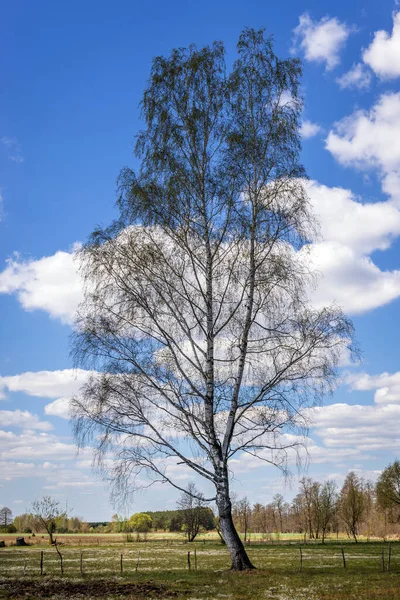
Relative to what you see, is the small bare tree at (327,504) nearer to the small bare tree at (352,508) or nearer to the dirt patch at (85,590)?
the small bare tree at (352,508)

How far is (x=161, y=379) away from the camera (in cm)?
2198

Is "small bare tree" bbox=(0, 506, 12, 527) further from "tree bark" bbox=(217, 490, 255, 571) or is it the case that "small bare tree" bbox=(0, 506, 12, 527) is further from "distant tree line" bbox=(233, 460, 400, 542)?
"tree bark" bbox=(217, 490, 255, 571)

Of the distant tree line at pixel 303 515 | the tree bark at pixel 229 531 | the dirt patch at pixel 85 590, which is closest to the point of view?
the dirt patch at pixel 85 590

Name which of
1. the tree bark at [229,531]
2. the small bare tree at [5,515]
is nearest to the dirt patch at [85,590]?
the tree bark at [229,531]

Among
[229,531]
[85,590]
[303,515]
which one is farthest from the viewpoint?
[303,515]

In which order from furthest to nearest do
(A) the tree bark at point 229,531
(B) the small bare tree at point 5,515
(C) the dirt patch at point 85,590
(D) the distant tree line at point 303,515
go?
(B) the small bare tree at point 5,515
(D) the distant tree line at point 303,515
(A) the tree bark at point 229,531
(C) the dirt patch at point 85,590

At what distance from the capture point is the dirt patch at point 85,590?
59.2 feet

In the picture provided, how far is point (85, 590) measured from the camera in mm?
19828

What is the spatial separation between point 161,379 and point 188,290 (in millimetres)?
3801

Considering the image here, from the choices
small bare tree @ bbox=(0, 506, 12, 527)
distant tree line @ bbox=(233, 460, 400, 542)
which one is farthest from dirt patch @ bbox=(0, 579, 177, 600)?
small bare tree @ bbox=(0, 506, 12, 527)

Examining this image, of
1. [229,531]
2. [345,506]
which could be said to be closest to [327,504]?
[345,506]

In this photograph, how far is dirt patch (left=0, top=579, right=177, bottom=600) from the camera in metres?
18.0

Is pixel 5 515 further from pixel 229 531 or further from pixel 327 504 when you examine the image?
pixel 229 531

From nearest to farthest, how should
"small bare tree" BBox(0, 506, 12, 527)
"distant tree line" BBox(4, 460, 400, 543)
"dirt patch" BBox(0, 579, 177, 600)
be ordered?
1. "dirt patch" BBox(0, 579, 177, 600)
2. "distant tree line" BBox(4, 460, 400, 543)
3. "small bare tree" BBox(0, 506, 12, 527)
